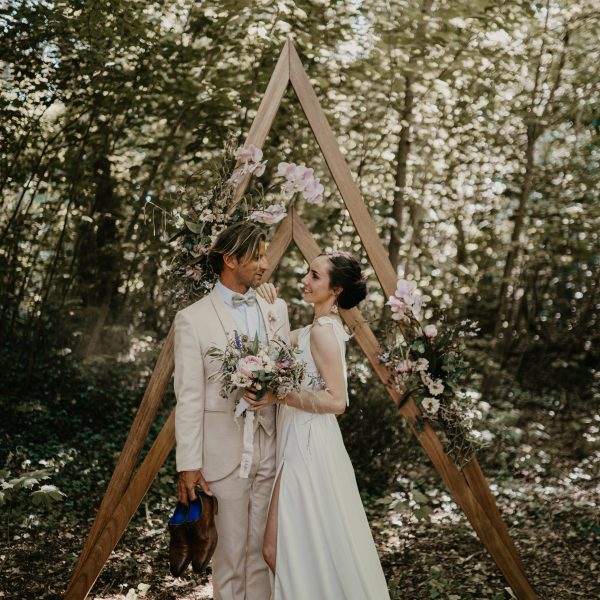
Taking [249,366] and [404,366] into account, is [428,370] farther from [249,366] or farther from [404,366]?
[249,366]

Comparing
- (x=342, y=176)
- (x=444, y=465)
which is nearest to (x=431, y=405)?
(x=444, y=465)

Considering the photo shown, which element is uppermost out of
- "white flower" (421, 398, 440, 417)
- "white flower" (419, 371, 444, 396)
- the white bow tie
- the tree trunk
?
the tree trunk

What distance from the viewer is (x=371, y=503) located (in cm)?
542

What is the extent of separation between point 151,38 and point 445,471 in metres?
3.96

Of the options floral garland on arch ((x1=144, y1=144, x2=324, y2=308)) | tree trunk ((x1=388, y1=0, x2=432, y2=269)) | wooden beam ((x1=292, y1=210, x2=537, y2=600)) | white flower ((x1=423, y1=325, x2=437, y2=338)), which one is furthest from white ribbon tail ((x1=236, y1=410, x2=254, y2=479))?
tree trunk ((x1=388, y1=0, x2=432, y2=269))

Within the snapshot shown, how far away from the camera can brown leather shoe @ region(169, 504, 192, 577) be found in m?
2.72

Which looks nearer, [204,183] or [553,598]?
[553,598]

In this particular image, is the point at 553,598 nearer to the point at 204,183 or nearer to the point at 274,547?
the point at 274,547

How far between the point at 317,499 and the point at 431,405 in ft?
3.07

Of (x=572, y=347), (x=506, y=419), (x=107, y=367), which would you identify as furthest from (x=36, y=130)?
(x=572, y=347)

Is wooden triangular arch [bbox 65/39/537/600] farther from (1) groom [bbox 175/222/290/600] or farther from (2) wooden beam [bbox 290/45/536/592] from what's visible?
(1) groom [bbox 175/222/290/600]

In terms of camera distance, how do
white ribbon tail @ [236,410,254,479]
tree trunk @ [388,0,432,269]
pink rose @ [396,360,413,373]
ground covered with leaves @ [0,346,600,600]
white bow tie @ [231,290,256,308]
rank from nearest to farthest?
white ribbon tail @ [236,410,254,479]
white bow tie @ [231,290,256,308]
pink rose @ [396,360,413,373]
ground covered with leaves @ [0,346,600,600]
tree trunk @ [388,0,432,269]

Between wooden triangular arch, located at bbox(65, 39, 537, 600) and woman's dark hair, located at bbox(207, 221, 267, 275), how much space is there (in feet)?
1.22

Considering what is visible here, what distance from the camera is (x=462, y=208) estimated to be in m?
7.88
